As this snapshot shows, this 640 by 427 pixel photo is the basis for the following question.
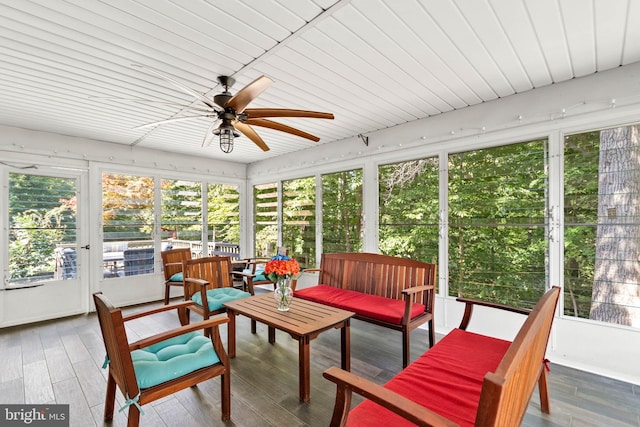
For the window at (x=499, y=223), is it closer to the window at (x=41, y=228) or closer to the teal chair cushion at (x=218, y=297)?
the teal chair cushion at (x=218, y=297)

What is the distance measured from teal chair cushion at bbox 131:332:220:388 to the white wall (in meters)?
2.67

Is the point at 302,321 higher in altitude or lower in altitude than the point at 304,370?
higher

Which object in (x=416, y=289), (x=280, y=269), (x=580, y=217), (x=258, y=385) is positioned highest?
(x=580, y=217)

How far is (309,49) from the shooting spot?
7.00 ft

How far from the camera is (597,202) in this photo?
2605 mm

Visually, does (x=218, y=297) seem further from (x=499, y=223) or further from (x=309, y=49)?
(x=499, y=223)

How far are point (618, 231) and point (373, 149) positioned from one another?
8.67ft

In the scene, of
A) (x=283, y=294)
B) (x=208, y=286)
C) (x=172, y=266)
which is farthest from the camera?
(x=172, y=266)

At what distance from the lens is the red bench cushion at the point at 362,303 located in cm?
269

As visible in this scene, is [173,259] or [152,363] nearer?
[152,363]

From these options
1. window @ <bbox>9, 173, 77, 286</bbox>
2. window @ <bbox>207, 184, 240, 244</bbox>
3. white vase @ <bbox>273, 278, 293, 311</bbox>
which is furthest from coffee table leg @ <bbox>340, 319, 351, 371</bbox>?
window @ <bbox>9, 173, 77, 286</bbox>

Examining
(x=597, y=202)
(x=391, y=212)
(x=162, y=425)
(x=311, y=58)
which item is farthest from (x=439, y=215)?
(x=162, y=425)

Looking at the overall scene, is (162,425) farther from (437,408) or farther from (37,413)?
(437,408)

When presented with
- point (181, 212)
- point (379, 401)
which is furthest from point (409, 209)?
point (181, 212)
